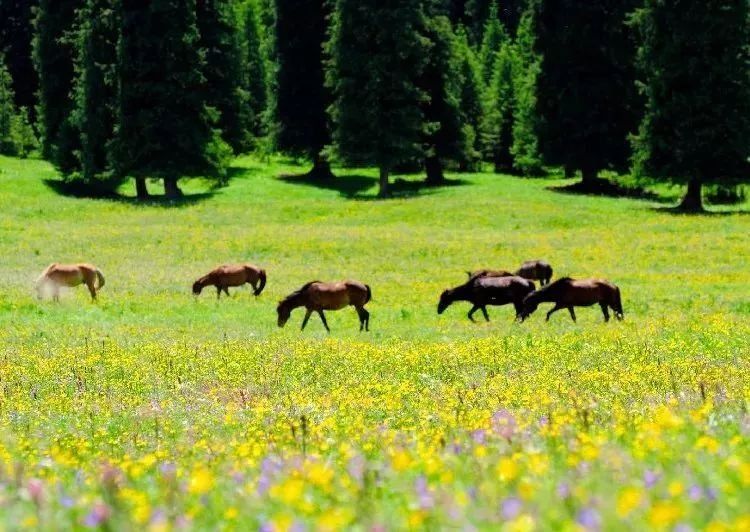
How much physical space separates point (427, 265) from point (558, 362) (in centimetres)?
2213

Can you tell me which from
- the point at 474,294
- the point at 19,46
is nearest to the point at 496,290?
the point at 474,294

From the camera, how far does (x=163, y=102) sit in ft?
190

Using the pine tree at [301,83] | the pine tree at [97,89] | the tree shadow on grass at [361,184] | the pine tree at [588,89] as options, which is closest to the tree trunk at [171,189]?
the pine tree at [97,89]

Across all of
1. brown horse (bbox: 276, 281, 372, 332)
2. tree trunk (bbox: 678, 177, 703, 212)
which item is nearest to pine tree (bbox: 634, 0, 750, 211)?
tree trunk (bbox: 678, 177, 703, 212)

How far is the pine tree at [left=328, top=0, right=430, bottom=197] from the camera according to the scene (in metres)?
59.4

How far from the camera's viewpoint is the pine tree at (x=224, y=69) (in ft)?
215

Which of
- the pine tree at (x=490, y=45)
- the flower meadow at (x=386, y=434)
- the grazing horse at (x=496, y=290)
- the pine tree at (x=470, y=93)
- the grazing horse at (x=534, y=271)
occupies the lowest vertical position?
the grazing horse at (x=534, y=271)

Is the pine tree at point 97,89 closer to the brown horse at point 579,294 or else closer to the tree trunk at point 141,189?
the tree trunk at point 141,189

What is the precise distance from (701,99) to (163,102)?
105 ft

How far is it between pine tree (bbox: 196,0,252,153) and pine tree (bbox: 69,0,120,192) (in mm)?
6690

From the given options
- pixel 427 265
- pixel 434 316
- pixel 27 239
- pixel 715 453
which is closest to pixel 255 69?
pixel 27 239

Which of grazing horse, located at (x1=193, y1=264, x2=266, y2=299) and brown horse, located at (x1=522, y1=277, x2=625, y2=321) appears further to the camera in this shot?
grazing horse, located at (x1=193, y1=264, x2=266, y2=299)

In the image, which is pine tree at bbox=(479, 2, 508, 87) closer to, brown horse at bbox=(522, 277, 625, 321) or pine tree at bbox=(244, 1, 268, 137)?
pine tree at bbox=(244, 1, 268, 137)

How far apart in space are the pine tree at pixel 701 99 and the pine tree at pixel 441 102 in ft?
57.5
